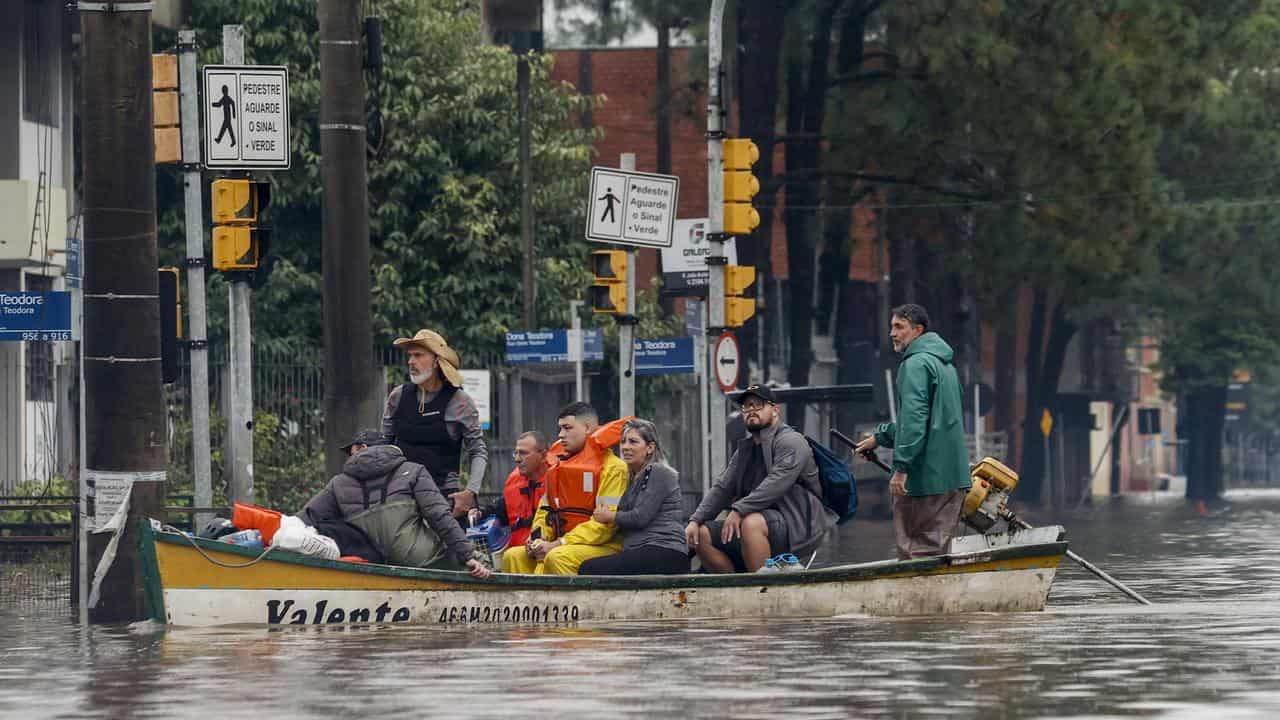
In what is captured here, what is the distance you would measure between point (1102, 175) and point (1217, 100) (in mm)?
14104

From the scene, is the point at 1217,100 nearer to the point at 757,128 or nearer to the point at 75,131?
the point at 757,128

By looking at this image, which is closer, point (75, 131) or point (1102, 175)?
point (75, 131)

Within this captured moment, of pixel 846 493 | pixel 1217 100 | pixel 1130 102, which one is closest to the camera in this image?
pixel 846 493

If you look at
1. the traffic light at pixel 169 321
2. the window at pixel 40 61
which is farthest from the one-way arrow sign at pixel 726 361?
the window at pixel 40 61

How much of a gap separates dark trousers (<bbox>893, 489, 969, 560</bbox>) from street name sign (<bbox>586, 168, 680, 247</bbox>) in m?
6.92

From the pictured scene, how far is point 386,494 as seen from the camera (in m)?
15.9

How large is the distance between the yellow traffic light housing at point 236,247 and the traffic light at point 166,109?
2.27ft

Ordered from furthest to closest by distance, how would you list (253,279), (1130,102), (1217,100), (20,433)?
(1217,100) < (1130,102) < (20,433) < (253,279)

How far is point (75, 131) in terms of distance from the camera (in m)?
32.3

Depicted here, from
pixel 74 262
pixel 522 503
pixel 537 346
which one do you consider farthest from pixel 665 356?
pixel 522 503

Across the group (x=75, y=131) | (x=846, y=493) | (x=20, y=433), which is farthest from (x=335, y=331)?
(x=75, y=131)

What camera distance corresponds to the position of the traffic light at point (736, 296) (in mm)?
24422

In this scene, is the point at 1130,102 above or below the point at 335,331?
above

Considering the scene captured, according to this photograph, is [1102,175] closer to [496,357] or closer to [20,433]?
[496,357]
